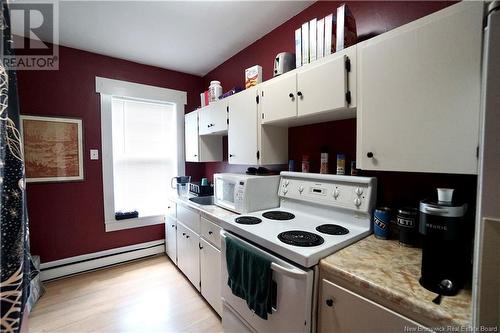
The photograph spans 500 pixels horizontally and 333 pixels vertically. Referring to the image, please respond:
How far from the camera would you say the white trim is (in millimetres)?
2559

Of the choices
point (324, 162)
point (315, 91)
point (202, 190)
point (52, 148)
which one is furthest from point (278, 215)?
point (52, 148)

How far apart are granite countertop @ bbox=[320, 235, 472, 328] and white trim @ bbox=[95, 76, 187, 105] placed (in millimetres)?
2782

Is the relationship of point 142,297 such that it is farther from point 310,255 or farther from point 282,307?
point 310,255

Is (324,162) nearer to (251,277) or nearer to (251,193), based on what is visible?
(251,193)

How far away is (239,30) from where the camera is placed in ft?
6.88

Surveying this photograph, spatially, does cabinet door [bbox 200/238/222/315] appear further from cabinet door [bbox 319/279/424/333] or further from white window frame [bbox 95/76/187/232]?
white window frame [bbox 95/76/187/232]

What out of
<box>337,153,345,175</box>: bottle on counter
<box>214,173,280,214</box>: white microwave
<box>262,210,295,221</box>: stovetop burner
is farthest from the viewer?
<box>214,173,280,214</box>: white microwave

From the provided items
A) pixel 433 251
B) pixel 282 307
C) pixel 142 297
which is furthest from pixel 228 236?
pixel 142 297

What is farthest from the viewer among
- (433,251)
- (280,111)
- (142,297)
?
(142,297)

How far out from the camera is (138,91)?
2.75 metres

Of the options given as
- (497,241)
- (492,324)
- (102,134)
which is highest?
(102,134)

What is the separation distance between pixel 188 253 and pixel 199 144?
124 cm

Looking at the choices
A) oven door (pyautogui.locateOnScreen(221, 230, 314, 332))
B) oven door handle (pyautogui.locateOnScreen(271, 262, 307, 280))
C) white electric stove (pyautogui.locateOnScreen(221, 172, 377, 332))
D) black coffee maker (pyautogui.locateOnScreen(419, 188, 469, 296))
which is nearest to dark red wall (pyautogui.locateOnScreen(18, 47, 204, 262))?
white electric stove (pyautogui.locateOnScreen(221, 172, 377, 332))

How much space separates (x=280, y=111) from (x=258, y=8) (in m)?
0.92
